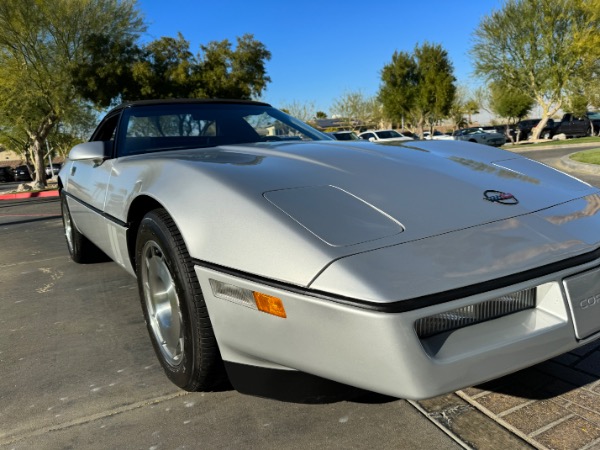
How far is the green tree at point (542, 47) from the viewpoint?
79.9 ft

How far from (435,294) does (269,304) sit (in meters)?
0.47

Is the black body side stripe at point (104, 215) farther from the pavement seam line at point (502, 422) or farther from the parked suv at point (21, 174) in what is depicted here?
the parked suv at point (21, 174)

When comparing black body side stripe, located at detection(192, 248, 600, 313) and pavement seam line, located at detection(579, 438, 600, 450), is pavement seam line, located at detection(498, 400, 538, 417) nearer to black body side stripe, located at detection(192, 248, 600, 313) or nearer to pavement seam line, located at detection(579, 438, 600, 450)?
pavement seam line, located at detection(579, 438, 600, 450)

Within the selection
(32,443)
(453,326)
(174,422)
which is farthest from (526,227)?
(32,443)

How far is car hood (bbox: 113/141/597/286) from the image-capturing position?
143 centimetres

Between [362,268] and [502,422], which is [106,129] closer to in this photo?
[362,268]

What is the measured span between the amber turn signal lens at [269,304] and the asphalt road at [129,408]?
21.4 inches

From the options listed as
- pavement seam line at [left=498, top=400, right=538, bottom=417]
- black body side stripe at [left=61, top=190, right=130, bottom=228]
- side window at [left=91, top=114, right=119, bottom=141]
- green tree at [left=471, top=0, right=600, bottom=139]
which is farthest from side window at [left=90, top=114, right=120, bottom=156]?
green tree at [left=471, top=0, right=600, bottom=139]

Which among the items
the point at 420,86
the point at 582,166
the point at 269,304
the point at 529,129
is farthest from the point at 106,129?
the point at 529,129

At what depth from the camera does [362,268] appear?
1.31 metres

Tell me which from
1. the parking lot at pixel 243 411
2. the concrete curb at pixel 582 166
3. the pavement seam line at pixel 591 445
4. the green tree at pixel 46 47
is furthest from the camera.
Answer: the green tree at pixel 46 47

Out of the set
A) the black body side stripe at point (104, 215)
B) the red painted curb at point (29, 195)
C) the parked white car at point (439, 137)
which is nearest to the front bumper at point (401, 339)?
the black body side stripe at point (104, 215)

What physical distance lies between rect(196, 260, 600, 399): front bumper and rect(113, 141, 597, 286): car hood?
0.12 meters

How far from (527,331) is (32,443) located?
1.73 metres
